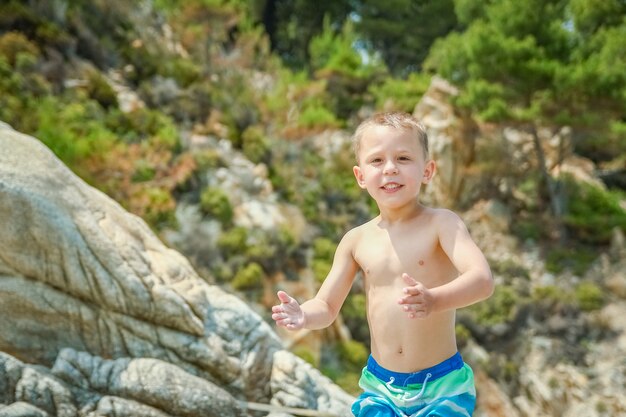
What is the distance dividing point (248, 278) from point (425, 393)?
8011 millimetres

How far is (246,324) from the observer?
3387 millimetres

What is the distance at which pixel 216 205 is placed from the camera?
10.3 meters

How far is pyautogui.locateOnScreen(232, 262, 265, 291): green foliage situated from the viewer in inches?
375

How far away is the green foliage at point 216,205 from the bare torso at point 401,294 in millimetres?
8585

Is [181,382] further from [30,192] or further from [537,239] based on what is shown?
[537,239]

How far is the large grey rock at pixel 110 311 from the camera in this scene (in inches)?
111

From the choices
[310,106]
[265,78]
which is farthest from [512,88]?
[265,78]

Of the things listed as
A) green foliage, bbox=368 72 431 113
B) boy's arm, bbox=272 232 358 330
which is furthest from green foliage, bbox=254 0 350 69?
boy's arm, bbox=272 232 358 330

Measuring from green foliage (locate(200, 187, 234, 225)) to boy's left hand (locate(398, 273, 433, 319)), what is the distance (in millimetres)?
9045

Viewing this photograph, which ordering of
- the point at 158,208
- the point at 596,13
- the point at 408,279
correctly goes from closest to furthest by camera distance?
the point at 408,279 < the point at 158,208 < the point at 596,13

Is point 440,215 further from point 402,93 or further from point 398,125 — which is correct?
point 402,93

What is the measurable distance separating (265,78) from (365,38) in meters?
5.92

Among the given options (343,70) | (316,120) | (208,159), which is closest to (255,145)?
(208,159)

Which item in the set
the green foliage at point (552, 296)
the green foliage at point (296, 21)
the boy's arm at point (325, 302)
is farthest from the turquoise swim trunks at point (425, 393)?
the green foliage at point (296, 21)
